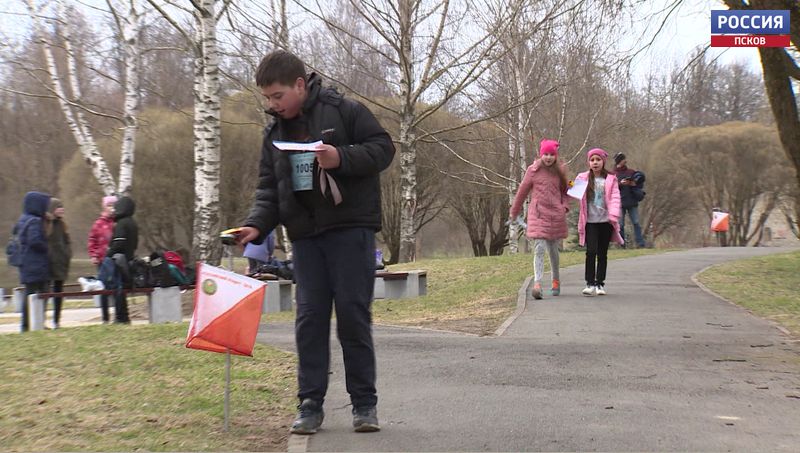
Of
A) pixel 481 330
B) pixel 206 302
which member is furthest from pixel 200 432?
pixel 481 330

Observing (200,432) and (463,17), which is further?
(463,17)

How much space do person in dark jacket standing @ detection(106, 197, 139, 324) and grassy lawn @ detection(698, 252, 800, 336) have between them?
7973 mm

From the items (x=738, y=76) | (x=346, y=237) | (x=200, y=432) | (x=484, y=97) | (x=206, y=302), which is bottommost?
(x=200, y=432)

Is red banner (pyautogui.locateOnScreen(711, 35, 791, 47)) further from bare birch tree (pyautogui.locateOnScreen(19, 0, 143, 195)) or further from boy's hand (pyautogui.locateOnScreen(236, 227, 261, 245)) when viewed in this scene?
bare birch tree (pyautogui.locateOnScreen(19, 0, 143, 195))

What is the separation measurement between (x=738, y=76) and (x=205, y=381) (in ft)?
171

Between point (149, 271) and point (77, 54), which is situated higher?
point (77, 54)

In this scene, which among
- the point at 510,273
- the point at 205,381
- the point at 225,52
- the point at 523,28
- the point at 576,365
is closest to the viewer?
the point at 205,381

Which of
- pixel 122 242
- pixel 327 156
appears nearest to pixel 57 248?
pixel 122 242

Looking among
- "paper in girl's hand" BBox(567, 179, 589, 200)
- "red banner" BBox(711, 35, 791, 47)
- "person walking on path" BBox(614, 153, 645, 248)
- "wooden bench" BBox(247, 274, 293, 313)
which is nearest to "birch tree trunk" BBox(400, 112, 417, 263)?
"person walking on path" BBox(614, 153, 645, 248)

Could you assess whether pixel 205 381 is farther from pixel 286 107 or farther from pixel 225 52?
pixel 225 52

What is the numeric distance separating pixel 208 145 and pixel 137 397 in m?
10.8

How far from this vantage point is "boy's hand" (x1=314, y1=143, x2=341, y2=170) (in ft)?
14.9

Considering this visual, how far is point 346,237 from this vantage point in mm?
4801

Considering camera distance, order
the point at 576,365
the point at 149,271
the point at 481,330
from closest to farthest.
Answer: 1. the point at 576,365
2. the point at 481,330
3. the point at 149,271
